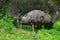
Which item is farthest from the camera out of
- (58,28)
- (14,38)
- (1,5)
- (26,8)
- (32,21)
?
(26,8)

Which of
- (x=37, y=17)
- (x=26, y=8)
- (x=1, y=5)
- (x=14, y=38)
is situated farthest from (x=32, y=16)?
(x=26, y=8)

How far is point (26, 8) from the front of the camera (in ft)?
69.5

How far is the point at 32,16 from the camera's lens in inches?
197

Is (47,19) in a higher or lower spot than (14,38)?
higher

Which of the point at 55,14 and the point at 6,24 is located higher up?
the point at 55,14

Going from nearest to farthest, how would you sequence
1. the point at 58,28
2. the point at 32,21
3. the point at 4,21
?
the point at 32,21 → the point at 4,21 → the point at 58,28

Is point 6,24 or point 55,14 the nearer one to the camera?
point 6,24

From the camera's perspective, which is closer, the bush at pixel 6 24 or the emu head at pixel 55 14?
the bush at pixel 6 24

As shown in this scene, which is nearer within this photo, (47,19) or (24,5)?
(47,19)

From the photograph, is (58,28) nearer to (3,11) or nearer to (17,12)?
(3,11)

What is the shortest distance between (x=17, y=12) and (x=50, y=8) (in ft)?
10.4

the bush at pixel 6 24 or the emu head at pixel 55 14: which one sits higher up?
the emu head at pixel 55 14

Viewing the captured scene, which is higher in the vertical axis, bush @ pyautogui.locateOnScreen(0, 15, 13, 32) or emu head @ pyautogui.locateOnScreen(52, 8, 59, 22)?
emu head @ pyautogui.locateOnScreen(52, 8, 59, 22)

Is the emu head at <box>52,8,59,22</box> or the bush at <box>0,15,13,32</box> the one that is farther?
the emu head at <box>52,8,59,22</box>
